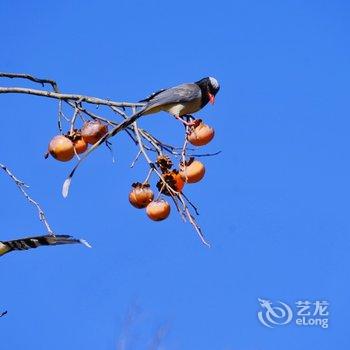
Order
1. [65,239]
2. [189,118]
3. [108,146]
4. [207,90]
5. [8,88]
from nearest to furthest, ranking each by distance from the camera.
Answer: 1. [65,239]
2. [8,88]
3. [108,146]
4. [189,118]
5. [207,90]

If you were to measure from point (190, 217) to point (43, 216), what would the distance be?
27.4 inches

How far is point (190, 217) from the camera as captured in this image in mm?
2078

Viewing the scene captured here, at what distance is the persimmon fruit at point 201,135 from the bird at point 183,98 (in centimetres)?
5

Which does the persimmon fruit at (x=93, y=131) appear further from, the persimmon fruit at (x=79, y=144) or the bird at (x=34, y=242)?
the bird at (x=34, y=242)

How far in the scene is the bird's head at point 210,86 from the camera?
3733mm

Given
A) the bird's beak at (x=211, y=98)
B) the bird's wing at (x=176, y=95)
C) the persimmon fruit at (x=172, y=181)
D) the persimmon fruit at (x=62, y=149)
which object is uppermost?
the bird's beak at (x=211, y=98)

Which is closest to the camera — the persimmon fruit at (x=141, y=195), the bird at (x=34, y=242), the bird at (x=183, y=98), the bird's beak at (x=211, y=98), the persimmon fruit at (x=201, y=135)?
the bird at (x=34, y=242)

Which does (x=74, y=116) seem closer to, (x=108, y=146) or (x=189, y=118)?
(x=108, y=146)

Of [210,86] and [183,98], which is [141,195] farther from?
[210,86]

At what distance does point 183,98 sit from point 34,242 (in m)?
1.46

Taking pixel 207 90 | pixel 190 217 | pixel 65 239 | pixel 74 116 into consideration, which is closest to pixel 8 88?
pixel 74 116

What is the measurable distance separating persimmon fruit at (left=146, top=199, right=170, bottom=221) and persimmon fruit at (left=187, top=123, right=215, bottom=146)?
0.35m

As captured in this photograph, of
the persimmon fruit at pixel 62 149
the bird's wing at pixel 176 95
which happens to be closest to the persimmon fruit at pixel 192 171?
the bird's wing at pixel 176 95

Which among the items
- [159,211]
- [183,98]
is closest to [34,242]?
[159,211]
